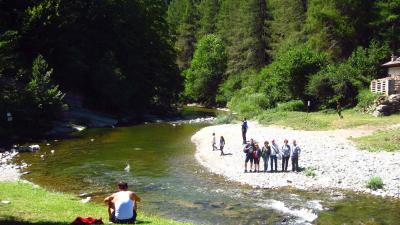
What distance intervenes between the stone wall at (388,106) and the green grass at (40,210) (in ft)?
116

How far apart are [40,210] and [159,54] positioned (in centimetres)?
6745

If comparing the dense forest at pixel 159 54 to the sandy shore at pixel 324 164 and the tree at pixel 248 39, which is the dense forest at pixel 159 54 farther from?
the sandy shore at pixel 324 164

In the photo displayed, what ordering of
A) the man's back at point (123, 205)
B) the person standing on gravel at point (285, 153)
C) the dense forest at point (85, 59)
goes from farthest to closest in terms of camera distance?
1. the dense forest at point (85, 59)
2. the person standing on gravel at point (285, 153)
3. the man's back at point (123, 205)

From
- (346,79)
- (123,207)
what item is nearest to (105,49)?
(346,79)

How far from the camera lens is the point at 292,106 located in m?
59.0

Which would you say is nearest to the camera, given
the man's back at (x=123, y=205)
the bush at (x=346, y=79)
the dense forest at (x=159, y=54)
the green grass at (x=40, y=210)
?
the man's back at (x=123, y=205)

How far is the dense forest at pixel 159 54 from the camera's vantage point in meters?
55.0

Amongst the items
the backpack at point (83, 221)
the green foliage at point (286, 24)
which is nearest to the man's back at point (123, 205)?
the backpack at point (83, 221)

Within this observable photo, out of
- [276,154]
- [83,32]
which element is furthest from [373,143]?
[83,32]

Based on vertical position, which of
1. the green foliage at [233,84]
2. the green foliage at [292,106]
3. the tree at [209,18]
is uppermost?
the tree at [209,18]

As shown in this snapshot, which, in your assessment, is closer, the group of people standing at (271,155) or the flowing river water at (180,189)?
the flowing river water at (180,189)

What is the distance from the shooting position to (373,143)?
3384 centimetres

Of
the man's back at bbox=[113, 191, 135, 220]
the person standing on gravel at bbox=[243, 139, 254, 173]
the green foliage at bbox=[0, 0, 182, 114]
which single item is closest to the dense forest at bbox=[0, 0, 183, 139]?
the green foliage at bbox=[0, 0, 182, 114]

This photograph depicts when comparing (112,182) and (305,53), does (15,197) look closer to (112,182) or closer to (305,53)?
(112,182)
